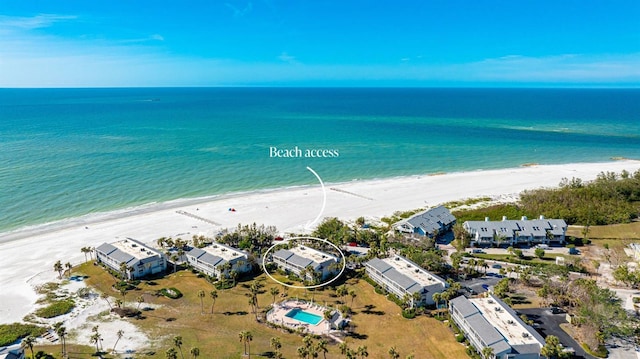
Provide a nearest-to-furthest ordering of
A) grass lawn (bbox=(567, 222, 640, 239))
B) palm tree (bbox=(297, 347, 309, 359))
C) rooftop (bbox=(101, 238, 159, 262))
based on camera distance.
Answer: palm tree (bbox=(297, 347, 309, 359))
rooftop (bbox=(101, 238, 159, 262))
grass lawn (bbox=(567, 222, 640, 239))

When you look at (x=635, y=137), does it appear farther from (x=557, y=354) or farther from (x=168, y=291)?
(x=168, y=291)

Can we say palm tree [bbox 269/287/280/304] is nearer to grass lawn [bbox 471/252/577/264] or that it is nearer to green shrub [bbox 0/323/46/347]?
green shrub [bbox 0/323/46/347]

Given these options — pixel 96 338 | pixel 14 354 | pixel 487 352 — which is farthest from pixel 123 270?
pixel 487 352

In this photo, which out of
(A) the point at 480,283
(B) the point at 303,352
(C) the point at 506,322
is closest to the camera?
(B) the point at 303,352

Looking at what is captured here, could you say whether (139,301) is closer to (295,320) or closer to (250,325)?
(250,325)

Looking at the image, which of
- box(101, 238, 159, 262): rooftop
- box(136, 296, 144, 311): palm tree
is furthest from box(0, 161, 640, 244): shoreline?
box(136, 296, 144, 311): palm tree

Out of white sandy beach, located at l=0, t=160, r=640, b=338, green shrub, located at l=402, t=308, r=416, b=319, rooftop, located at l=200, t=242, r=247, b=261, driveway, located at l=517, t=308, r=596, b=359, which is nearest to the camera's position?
driveway, located at l=517, t=308, r=596, b=359

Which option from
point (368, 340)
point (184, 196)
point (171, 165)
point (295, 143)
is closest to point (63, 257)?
point (184, 196)
